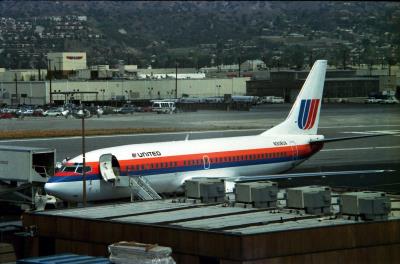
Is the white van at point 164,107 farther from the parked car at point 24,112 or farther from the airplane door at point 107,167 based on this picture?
the airplane door at point 107,167

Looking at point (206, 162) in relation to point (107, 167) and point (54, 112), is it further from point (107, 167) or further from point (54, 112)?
point (54, 112)

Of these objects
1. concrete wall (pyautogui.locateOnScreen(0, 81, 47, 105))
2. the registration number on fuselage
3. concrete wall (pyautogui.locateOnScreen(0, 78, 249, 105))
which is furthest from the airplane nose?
concrete wall (pyautogui.locateOnScreen(0, 81, 47, 105))

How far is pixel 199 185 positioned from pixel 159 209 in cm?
244

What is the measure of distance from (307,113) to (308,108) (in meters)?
0.54

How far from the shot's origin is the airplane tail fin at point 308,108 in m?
68.1

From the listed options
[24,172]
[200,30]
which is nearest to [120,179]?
[24,172]

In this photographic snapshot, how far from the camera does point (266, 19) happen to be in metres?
107

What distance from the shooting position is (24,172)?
6138 cm

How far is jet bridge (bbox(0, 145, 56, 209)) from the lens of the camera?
200ft

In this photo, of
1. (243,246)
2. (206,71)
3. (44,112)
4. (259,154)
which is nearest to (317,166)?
(259,154)

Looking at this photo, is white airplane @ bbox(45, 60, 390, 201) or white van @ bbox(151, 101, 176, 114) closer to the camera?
white airplane @ bbox(45, 60, 390, 201)

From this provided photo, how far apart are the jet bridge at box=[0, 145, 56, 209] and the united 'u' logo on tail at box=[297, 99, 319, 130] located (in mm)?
18283

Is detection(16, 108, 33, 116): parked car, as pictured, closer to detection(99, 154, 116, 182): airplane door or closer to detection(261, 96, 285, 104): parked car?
detection(261, 96, 285, 104): parked car

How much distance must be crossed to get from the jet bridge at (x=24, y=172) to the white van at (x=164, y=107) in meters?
78.2
